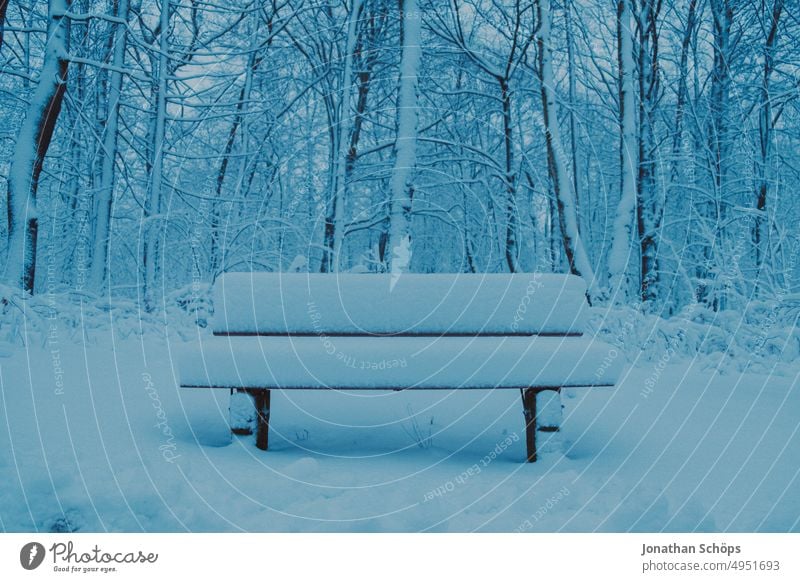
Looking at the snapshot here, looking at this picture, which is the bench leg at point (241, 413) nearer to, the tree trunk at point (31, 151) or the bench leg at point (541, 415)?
the bench leg at point (541, 415)

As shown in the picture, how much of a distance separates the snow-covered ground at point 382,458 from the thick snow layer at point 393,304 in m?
0.67

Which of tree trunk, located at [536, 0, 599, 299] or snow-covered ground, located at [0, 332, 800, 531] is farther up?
tree trunk, located at [536, 0, 599, 299]

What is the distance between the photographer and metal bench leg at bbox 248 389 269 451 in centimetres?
327

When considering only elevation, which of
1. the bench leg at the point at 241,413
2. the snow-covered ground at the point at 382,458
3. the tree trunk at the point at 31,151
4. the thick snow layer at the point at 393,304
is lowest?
the snow-covered ground at the point at 382,458

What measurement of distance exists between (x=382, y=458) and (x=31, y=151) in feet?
14.5

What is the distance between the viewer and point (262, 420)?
329 centimetres

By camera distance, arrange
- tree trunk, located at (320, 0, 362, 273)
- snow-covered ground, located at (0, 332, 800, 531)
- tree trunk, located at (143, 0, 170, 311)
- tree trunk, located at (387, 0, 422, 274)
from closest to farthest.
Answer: snow-covered ground, located at (0, 332, 800, 531), tree trunk, located at (387, 0, 422, 274), tree trunk, located at (143, 0, 170, 311), tree trunk, located at (320, 0, 362, 273)

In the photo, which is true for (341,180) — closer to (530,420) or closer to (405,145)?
(405,145)

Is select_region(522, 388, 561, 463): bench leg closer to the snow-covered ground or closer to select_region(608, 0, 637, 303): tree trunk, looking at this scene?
the snow-covered ground

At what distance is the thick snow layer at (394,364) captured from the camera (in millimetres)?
3035

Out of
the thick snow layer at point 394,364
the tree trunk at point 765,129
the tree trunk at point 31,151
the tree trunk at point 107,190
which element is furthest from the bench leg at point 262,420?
the tree trunk at point 107,190

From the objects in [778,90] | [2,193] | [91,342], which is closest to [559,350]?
[91,342]

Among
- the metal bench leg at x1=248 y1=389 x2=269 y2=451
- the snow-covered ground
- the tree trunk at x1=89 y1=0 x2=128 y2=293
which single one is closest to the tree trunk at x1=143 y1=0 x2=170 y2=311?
the tree trunk at x1=89 y1=0 x2=128 y2=293
